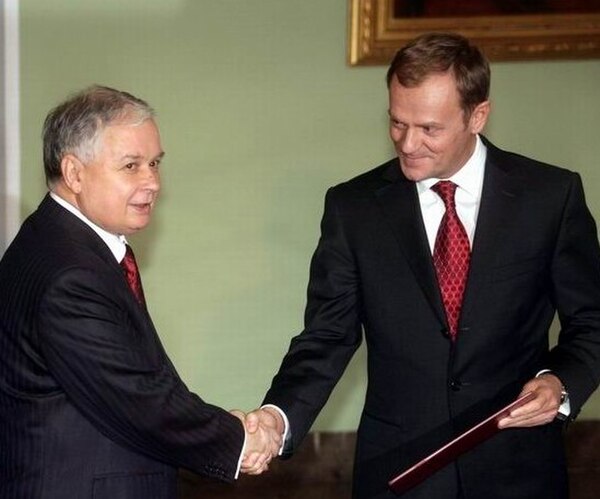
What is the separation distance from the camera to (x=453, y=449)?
3.37m

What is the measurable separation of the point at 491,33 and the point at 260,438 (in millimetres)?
2165

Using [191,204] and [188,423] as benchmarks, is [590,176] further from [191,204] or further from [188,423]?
[188,423]

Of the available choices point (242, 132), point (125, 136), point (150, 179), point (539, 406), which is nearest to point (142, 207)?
point (150, 179)

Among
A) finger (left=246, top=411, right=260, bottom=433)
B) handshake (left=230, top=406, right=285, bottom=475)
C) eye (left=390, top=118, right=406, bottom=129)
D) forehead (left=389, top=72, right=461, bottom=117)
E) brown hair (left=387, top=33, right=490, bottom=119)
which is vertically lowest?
handshake (left=230, top=406, right=285, bottom=475)

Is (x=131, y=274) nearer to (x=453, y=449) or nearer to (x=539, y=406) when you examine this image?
(x=453, y=449)

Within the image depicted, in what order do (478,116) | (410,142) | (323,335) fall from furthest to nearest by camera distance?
(323,335)
(478,116)
(410,142)

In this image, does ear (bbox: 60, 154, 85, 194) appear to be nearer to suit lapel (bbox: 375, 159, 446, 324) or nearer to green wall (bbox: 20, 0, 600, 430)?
suit lapel (bbox: 375, 159, 446, 324)

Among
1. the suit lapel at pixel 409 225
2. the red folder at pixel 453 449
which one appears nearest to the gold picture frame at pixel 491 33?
the suit lapel at pixel 409 225

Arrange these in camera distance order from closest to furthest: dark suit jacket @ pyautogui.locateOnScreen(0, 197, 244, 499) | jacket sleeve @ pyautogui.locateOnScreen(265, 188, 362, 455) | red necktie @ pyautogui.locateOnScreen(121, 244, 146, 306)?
dark suit jacket @ pyautogui.locateOnScreen(0, 197, 244, 499) → red necktie @ pyautogui.locateOnScreen(121, 244, 146, 306) → jacket sleeve @ pyautogui.locateOnScreen(265, 188, 362, 455)

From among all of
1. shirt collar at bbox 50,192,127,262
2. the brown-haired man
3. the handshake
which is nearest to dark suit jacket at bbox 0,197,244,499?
shirt collar at bbox 50,192,127,262

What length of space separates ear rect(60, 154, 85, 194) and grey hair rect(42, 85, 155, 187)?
13 mm

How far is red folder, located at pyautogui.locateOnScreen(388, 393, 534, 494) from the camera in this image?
11.0 feet

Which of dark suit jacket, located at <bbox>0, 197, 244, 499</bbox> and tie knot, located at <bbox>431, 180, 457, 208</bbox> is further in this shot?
tie knot, located at <bbox>431, 180, 457, 208</bbox>

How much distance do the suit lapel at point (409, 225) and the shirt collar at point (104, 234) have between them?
0.73 meters
